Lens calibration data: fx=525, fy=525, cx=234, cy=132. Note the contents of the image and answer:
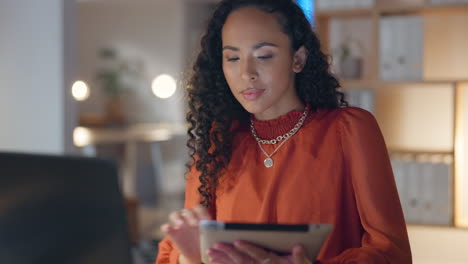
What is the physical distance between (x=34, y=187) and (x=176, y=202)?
5941 millimetres

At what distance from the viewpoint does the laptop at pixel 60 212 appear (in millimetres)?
725

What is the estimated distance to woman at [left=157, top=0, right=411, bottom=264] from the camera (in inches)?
44.8

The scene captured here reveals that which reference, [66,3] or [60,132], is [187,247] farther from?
[66,3]

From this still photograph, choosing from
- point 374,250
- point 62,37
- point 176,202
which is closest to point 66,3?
point 62,37

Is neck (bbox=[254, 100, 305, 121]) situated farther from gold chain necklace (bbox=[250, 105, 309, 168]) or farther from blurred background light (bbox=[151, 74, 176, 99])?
blurred background light (bbox=[151, 74, 176, 99])

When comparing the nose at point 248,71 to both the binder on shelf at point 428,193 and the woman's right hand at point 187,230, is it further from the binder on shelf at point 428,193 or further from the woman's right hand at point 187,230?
the binder on shelf at point 428,193

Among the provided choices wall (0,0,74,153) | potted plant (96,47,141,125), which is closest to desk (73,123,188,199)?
potted plant (96,47,141,125)

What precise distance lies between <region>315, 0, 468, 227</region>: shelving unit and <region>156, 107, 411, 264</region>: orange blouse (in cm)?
153

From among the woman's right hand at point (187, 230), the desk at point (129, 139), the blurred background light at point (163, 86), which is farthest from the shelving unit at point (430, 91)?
the blurred background light at point (163, 86)

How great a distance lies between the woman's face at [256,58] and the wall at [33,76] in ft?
5.05

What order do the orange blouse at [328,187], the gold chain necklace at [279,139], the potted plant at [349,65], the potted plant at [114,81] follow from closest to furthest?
1. the orange blouse at [328,187]
2. the gold chain necklace at [279,139]
3. the potted plant at [349,65]
4. the potted plant at [114,81]

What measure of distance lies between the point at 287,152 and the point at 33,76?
1742 millimetres

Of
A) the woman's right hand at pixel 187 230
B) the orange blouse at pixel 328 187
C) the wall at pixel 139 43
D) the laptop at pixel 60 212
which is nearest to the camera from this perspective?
the laptop at pixel 60 212

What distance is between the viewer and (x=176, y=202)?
261 inches
